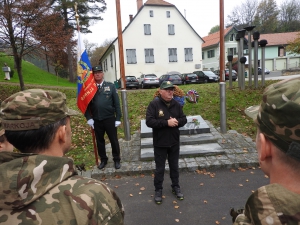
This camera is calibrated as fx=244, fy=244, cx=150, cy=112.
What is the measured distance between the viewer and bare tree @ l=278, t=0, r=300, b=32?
53125mm

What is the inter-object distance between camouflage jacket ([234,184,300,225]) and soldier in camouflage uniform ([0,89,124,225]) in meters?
0.64

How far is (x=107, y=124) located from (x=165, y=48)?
29089mm


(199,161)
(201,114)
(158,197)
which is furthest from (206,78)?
(158,197)

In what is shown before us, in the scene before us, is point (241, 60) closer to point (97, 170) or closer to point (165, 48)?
point (97, 170)

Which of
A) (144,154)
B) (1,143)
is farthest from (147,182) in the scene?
(1,143)

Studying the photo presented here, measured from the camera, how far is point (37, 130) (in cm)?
130

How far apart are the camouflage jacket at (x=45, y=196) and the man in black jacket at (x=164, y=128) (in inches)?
104

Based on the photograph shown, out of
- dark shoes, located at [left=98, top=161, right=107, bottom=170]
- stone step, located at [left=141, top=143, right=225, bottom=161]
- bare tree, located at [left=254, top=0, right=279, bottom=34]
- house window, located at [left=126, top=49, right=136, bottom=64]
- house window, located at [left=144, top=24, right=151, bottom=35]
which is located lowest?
dark shoes, located at [left=98, top=161, right=107, bottom=170]

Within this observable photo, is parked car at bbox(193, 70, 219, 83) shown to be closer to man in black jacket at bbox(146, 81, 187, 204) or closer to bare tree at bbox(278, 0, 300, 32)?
man in black jacket at bbox(146, 81, 187, 204)

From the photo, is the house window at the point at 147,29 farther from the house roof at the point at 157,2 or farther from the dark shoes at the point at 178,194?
the dark shoes at the point at 178,194

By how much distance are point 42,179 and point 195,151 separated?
493 centimetres

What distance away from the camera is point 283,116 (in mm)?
939

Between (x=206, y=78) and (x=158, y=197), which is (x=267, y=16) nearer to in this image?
(x=206, y=78)

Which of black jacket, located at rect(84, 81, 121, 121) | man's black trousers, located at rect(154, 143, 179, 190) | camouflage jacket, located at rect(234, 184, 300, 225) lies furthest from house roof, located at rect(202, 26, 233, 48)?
camouflage jacket, located at rect(234, 184, 300, 225)
